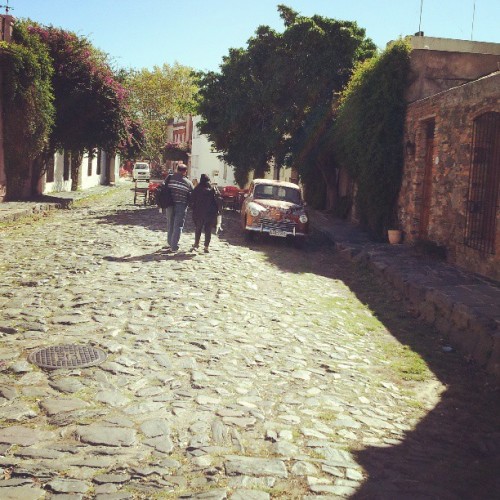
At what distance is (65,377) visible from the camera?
4742 mm

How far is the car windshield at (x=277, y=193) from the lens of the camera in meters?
15.7

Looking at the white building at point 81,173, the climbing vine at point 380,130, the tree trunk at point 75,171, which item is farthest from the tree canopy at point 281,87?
the tree trunk at point 75,171

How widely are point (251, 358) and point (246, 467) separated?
221 cm

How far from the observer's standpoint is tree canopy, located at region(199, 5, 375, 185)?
24.4 metres

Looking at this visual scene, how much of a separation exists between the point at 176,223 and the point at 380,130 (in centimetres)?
655

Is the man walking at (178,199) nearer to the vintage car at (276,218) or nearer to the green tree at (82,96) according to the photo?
the vintage car at (276,218)

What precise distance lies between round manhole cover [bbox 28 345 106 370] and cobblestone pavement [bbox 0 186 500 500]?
10 cm

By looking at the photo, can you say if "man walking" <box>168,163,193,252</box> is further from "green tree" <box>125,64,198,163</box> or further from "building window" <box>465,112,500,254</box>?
"green tree" <box>125,64,198,163</box>

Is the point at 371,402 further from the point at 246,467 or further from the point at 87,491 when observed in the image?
the point at 87,491

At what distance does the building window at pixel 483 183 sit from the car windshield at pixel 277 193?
18.4ft

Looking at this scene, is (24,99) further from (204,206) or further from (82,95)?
(204,206)

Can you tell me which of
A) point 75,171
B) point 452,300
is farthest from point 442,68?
point 75,171

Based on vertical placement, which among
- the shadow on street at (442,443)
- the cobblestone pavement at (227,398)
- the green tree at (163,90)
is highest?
the green tree at (163,90)

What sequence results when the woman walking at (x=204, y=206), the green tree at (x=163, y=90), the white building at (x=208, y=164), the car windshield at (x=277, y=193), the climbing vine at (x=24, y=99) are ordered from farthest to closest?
1. the green tree at (x=163, y=90)
2. the white building at (x=208, y=164)
3. the climbing vine at (x=24, y=99)
4. the car windshield at (x=277, y=193)
5. the woman walking at (x=204, y=206)
